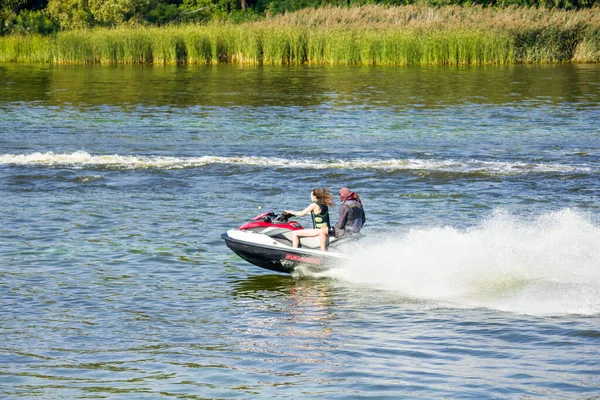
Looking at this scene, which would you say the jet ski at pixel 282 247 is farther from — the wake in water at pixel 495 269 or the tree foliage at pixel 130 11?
the tree foliage at pixel 130 11

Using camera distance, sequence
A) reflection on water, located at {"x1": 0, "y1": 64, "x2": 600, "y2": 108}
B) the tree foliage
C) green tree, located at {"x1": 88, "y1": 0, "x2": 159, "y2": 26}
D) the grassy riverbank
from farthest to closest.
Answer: the tree foliage < green tree, located at {"x1": 88, "y1": 0, "x2": 159, "y2": 26} < the grassy riverbank < reflection on water, located at {"x1": 0, "y1": 64, "x2": 600, "y2": 108}

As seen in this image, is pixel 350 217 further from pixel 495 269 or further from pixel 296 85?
pixel 296 85

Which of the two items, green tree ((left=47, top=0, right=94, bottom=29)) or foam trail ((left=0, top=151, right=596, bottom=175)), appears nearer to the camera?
foam trail ((left=0, top=151, right=596, bottom=175))

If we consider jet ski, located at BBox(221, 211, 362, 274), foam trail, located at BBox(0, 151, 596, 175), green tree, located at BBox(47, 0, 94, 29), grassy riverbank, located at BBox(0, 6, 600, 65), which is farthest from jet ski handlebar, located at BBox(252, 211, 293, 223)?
green tree, located at BBox(47, 0, 94, 29)

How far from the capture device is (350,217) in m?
13.6

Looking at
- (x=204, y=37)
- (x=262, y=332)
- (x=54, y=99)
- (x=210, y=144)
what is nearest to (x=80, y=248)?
(x=262, y=332)

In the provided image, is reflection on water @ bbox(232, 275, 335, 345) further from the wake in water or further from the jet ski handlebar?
the jet ski handlebar

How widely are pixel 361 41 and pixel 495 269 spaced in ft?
111

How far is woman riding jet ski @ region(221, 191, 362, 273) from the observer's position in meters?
13.5

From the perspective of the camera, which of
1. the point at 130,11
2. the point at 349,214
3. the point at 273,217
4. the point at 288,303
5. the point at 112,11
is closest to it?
the point at 288,303

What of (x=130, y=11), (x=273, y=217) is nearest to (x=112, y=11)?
(x=130, y=11)

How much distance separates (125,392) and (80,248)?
20.8 ft

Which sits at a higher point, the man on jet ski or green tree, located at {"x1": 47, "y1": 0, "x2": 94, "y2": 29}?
green tree, located at {"x1": 47, "y1": 0, "x2": 94, "y2": 29}

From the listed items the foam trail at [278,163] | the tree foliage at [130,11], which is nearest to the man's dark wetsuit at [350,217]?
the foam trail at [278,163]
